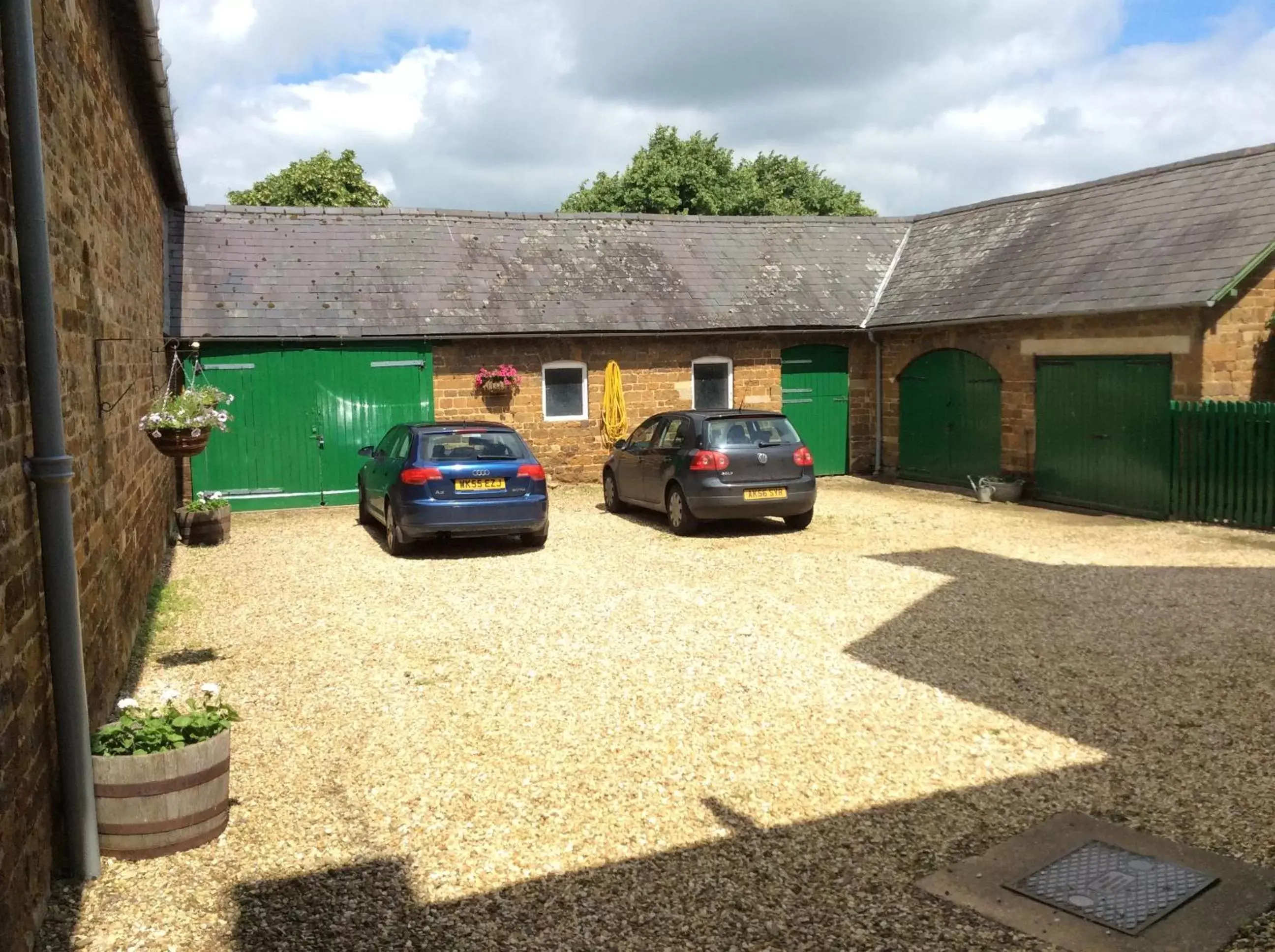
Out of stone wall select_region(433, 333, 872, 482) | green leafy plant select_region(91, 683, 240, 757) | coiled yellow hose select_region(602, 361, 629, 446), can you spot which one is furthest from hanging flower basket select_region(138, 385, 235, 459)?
coiled yellow hose select_region(602, 361, 629, 446)

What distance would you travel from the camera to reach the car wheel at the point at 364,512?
1466cm

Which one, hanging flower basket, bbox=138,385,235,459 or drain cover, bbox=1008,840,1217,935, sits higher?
hanging flower basket, bbox=138,385,235,459

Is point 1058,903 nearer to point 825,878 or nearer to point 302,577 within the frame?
point 825,878

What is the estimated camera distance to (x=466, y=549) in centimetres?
1264

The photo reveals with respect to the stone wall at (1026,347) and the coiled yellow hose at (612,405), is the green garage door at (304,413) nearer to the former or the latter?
the coiled yellow hose at (612,405)

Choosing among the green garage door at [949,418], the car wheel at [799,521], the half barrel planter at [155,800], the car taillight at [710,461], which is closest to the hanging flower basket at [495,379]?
the car taillight at [710,461]

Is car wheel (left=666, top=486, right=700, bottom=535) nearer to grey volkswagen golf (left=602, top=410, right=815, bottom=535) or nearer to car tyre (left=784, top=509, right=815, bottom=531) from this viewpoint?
grey volkswagen golf (left=602, top=410, right=815, bottom=535)

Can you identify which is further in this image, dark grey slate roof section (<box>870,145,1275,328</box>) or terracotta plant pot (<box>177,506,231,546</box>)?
dark grey slate roof section (<box>870,145,1275,328</box>)

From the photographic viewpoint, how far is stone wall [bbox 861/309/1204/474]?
13703mm

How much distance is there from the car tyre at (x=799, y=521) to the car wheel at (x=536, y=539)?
3.08 meters

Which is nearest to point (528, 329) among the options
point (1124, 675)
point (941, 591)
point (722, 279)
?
point (722, 279)

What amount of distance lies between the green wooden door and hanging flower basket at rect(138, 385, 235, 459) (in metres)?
13.4

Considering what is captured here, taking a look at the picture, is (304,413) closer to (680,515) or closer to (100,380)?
(680,515)

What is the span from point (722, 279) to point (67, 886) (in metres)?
17.3
